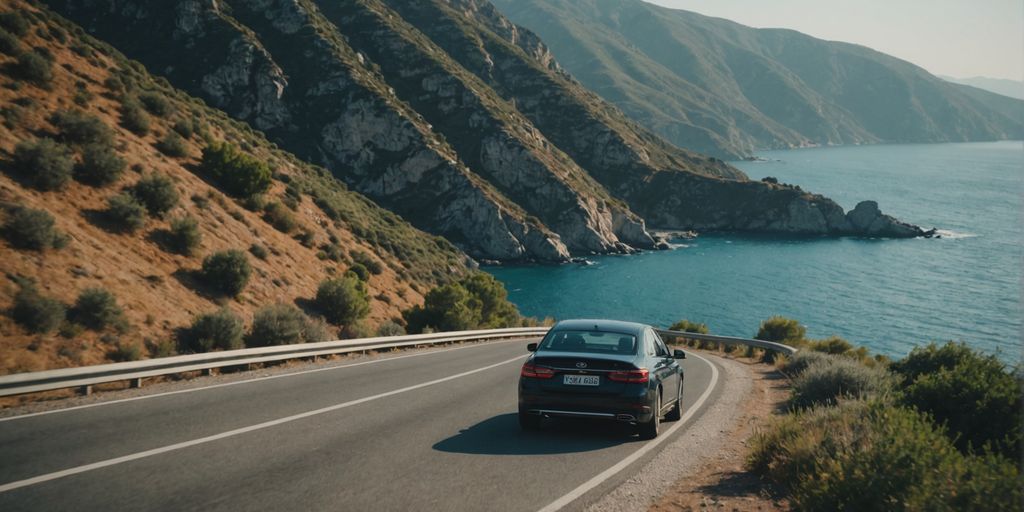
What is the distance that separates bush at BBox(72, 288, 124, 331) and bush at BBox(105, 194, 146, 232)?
6245mm

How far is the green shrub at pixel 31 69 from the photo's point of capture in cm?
2531

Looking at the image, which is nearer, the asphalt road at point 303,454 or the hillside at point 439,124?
the asphalt road at point 303,454

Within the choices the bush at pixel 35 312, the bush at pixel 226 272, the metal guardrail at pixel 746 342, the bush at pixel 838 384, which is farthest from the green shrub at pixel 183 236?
the bush at pixel 838 384

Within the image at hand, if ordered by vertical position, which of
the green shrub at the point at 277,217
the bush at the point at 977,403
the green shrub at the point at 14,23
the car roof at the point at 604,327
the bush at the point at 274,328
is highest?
the green shrub at the point at 14,23

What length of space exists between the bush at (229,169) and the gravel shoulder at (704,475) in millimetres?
27915

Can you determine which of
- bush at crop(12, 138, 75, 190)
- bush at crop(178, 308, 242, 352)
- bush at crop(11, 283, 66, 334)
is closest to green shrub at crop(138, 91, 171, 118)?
bush at crop(12, 138, 75, 190)

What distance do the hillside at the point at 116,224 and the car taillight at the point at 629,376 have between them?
11464 millimetres

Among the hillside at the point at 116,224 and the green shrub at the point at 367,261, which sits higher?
the hillside at the point at 116,224

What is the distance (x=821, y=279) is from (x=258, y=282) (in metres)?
95.8

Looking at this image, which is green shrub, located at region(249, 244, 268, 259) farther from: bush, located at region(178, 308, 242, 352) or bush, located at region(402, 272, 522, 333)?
bush, located at region(178, 308, 242, 352)

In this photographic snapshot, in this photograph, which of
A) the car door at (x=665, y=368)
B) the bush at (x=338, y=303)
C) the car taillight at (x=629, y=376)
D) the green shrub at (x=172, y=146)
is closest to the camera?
the car taillight at (x=629, y=376)

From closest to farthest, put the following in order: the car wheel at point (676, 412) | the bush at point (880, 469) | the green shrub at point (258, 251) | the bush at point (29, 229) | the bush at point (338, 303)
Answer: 1. the bush at point (880, 469)
2. the car wheel at point (676, 412)
3. the bush at point (29, 229)
4. the bush at point (338, 303)
5. the green shrub at point (258, 251)

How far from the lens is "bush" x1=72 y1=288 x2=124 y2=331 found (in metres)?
14.9

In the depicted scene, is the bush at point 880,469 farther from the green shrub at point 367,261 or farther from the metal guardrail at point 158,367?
the green shrub at point 367,261
